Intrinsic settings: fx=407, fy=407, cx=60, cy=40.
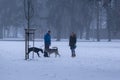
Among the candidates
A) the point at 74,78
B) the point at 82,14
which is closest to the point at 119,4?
the point at 74,78

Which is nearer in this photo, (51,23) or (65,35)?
(51,23)

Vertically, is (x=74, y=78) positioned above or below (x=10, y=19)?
below

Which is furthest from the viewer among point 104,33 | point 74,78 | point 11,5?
point 104,33

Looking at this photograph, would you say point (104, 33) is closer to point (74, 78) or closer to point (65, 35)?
point (65, 35)

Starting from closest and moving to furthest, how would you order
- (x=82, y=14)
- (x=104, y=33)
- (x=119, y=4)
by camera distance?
1. (x=119, y=4)
2. (x=82, y=14)
3. (x=104, y=33)

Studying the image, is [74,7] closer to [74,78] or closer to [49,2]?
[49,2]

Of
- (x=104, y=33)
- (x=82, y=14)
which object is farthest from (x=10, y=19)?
(x=104, y=33)

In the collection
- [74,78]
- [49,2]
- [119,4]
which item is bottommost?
[74,78]

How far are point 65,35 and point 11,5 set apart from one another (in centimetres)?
1595

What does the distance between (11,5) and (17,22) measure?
393 centimetres

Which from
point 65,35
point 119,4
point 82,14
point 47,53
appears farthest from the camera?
point 65,35

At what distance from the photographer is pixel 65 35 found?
9225cm

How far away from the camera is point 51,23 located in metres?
76.8

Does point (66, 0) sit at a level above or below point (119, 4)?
above
